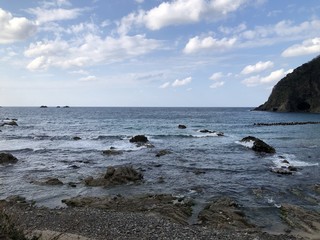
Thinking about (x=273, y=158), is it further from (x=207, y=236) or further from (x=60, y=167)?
(x=207, y=236)

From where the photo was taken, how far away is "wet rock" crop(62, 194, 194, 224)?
739 inches

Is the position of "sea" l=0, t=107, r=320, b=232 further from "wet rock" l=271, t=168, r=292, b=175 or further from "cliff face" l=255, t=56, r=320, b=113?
"cliff face" l=255, t=56, r=320, b=113

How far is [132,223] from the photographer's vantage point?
16125 millimetres

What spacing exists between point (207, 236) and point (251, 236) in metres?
2.20

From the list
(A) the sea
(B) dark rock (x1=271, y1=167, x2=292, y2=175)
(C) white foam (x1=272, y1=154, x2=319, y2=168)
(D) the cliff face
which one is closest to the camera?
(A) the sea

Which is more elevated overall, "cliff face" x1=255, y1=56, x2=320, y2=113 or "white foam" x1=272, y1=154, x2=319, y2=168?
"cliff face" x1=255, y1=56, x2=320, y2=113

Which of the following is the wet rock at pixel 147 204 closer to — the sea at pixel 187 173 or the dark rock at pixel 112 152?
the sea at pixel 187 173

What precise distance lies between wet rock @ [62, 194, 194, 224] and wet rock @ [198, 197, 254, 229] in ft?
3.38

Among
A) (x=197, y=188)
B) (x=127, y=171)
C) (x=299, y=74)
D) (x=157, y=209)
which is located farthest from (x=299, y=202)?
(x=299, y=74)

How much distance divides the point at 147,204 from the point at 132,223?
4447 mm

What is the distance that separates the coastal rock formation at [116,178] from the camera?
26.1 meters

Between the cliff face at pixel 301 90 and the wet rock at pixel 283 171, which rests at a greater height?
the cliff face at pixel 301 90

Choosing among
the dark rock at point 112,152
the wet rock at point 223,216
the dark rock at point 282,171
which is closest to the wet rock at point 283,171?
the dark rock at point 282,171

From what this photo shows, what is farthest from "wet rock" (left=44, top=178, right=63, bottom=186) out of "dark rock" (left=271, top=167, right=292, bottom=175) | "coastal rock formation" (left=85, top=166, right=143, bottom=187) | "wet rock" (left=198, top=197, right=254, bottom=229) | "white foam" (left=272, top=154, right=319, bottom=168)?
"white foam" (left=272, top=154, right=319, bottom=168)
